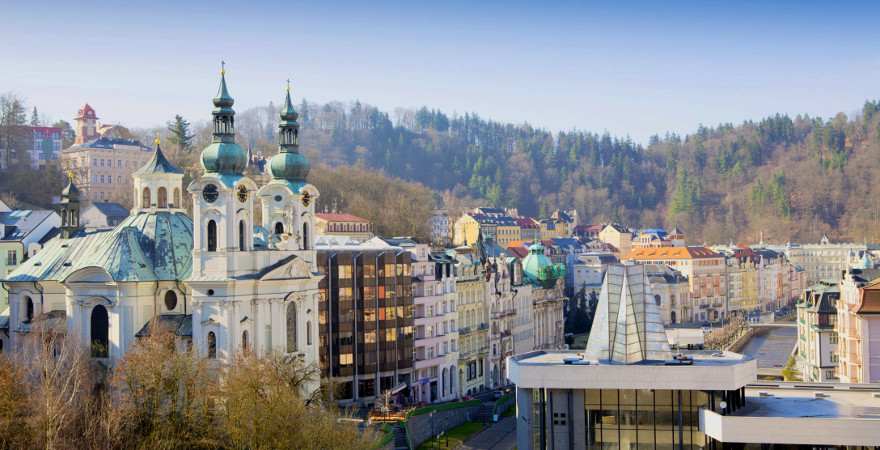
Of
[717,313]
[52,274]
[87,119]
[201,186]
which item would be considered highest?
[87,119]

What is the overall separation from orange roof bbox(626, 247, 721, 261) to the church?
377 feet

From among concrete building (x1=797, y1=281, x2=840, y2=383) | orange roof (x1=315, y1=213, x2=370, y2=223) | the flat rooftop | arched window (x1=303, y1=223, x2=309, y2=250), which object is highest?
orange roof (x1=315, y1=213, x2=370, y2=223)

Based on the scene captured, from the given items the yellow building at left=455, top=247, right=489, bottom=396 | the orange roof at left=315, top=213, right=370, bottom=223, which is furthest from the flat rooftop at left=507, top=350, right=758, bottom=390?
the orange roof at left=315, top=213, right=370, bottom=223

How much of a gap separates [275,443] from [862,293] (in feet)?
131

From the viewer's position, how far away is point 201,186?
68.9 meters

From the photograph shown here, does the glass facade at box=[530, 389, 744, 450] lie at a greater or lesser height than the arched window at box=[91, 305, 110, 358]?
lesser

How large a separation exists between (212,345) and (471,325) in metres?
37.7

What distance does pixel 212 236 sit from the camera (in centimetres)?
6931

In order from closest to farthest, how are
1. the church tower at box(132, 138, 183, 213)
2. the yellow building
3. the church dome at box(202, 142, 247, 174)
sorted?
the church dome at box(202, 142, 247, 174) < the church tower at box(132, 138, 183, 213) < the yellow building

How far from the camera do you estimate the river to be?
128m

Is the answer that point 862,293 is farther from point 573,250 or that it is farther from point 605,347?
point 573,250

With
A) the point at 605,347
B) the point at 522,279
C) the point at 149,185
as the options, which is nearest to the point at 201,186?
the point at 149,185

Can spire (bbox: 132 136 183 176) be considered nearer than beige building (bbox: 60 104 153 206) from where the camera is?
Yes

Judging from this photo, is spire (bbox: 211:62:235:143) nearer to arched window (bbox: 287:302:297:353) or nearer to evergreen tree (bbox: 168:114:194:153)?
arched window (bbox: 287:302:297:353)
